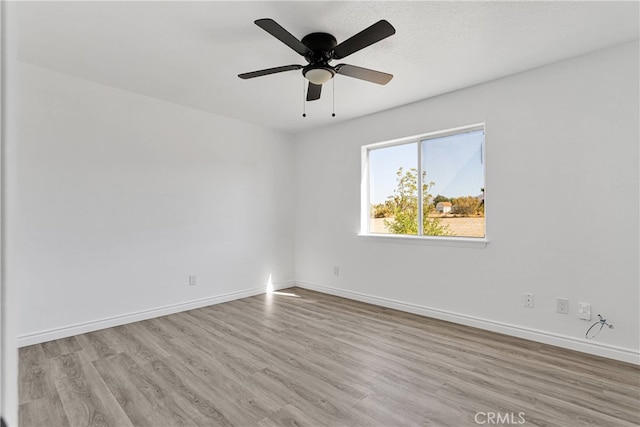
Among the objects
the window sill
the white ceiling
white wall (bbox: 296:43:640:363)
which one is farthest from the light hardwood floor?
the white ceiling

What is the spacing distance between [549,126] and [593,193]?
666 mm

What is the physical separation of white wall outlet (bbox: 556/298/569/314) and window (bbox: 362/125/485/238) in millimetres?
836

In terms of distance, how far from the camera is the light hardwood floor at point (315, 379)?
6.08ft

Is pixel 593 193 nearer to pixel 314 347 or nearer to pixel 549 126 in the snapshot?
pixel 549 126

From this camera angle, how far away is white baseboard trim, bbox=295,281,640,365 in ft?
8.20

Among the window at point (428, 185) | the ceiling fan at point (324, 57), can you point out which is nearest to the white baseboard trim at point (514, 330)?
the window at point (428, 185)

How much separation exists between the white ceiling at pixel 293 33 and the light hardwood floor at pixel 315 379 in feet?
7.91

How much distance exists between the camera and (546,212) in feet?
9.33

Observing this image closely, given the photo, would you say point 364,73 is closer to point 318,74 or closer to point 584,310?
point 318,74

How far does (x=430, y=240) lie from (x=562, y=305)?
1.28 meters

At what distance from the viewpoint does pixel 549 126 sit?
9.29 ft

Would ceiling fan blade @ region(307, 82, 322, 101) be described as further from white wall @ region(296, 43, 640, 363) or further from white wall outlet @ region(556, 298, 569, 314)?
white wall outlet @ region(556, 298, 569, 314)

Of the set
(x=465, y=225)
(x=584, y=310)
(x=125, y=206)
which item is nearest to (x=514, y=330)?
(x=584, y=310)

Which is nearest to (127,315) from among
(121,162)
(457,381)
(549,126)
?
(121,162)
